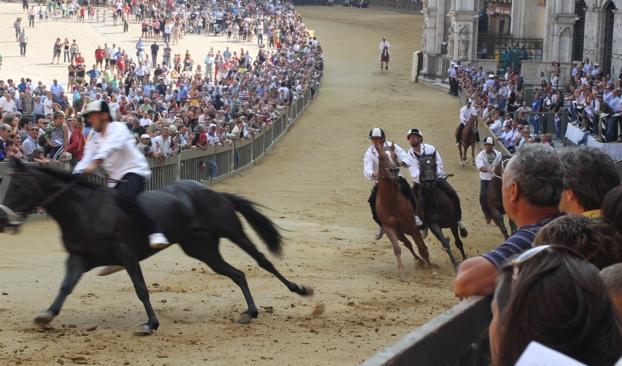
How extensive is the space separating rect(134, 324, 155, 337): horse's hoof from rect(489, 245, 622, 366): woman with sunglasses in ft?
25.2

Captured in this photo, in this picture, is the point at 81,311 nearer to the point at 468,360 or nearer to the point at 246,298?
the point at 246,298

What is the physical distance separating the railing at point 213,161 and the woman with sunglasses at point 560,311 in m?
14.9

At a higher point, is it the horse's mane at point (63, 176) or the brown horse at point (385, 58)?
the brown horse at point (385, 58)

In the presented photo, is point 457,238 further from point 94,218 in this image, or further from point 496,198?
point 94,218

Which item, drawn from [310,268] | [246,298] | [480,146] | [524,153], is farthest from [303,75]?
[524,153]

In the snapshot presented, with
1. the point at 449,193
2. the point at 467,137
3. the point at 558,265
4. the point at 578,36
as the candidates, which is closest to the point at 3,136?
the point at 449,193

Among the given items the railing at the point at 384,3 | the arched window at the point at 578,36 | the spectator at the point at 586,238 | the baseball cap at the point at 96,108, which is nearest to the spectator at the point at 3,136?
the baseball cap at the point at 96,108

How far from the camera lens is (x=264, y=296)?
13328 millimetres

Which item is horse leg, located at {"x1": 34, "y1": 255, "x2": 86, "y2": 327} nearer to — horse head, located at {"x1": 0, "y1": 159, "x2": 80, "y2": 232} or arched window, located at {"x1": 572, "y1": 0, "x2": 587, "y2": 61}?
horse head, located at {"x1": 0, "y1": 159, "x2": 80, "y2": 232}

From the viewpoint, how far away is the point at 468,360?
5672 mm

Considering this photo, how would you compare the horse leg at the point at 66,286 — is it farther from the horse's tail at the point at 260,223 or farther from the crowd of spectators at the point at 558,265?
the crowd of spectators at the point at 558,265

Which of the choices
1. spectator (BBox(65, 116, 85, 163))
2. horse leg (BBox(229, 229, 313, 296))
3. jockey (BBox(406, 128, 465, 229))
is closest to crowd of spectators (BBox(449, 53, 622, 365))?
horse leg (BBox(229, 229, 313, 296))

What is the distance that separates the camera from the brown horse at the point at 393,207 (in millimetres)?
15742

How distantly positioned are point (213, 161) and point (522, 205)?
20070mm
